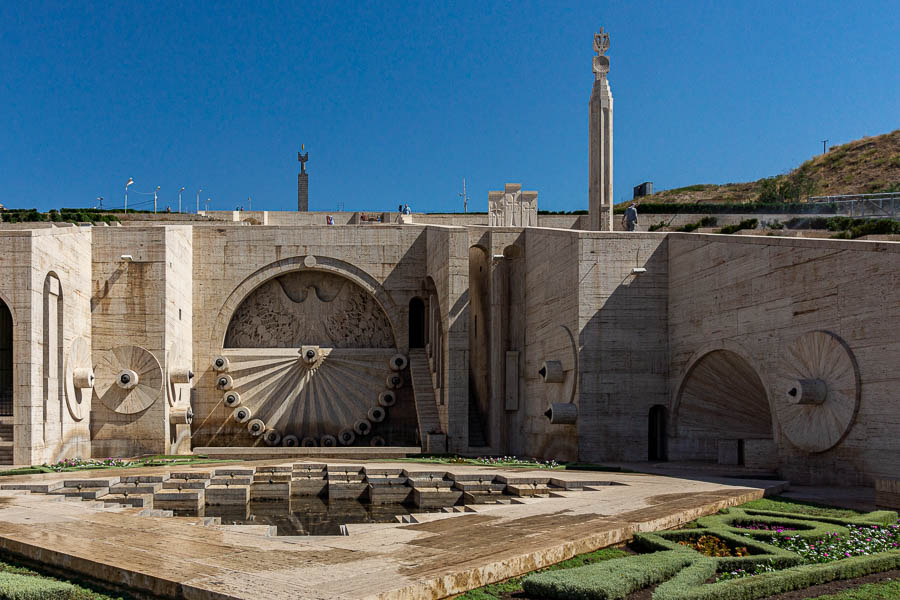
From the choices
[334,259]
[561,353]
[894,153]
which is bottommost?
[561,353]

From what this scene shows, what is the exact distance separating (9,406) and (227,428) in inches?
212

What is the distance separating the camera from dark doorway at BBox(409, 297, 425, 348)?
24.2 meters

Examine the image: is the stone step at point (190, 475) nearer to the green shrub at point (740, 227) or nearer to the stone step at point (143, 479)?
the stone step at point (143, 479)

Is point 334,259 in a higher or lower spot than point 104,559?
higher

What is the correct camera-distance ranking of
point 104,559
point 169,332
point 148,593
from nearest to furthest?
point 148,593, point 104,559, point 169,332

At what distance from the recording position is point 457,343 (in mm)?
20031

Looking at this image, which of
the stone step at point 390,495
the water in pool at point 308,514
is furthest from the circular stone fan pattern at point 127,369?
the stone step at point 390,495

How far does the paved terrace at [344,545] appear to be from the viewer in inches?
232

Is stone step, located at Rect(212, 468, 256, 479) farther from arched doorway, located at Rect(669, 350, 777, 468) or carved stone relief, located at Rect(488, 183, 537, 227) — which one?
carved stone relief, located at Rect(488, 183, 537, 227)

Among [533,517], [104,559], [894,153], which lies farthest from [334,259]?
[894,153]

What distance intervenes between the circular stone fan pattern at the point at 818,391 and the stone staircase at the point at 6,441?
1346cm

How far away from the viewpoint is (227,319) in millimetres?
23391

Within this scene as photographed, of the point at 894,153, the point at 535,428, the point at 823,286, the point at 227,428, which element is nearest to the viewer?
the point at 823,286

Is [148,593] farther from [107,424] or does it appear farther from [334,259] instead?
[334,259]
